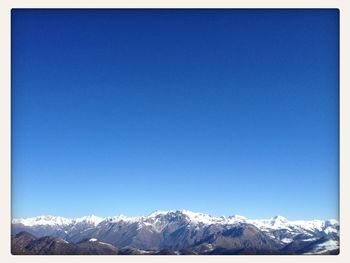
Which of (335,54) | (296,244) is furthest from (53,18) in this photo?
(296,244)

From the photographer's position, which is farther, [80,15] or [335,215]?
[80,15]

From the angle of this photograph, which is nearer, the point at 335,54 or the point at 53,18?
the point at 335,54
